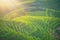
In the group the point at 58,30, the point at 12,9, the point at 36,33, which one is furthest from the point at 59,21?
the point at 12,9

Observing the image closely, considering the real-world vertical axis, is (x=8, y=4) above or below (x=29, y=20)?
above

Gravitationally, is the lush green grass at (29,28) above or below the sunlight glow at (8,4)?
below

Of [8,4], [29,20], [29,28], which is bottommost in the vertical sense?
[29,28]

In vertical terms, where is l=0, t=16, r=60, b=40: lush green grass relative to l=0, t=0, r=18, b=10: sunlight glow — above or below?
below

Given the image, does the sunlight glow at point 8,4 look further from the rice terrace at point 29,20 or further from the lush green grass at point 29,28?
the lush green grass at point 29,28

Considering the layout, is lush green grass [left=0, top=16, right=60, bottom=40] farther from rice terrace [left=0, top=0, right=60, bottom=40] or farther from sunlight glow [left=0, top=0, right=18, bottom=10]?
sunlight glow [left=0, top=0, right=18, bottom=10]

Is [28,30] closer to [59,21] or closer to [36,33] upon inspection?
[36,33]

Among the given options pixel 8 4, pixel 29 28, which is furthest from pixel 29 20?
pixel 8 4

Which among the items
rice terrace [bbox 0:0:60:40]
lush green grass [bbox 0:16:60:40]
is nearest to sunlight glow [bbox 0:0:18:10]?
rice terrace [bbox 0:0:60:40]

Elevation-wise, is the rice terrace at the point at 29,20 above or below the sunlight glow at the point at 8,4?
below

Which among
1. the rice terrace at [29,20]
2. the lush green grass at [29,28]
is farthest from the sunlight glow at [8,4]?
the lush green grass at [29,28]

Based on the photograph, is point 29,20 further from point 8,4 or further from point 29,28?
point 8,4
